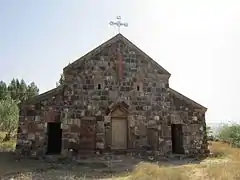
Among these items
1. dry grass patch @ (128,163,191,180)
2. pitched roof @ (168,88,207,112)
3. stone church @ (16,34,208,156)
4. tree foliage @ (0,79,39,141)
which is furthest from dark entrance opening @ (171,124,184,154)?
tree foliage @ (0,79,39,141)

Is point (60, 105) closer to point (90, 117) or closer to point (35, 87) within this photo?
point (90, 117)

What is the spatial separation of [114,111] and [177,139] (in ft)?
17.0

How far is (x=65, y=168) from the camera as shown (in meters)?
14.0

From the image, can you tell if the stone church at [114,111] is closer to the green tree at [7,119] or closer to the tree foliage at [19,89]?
the green tree at [7,119]

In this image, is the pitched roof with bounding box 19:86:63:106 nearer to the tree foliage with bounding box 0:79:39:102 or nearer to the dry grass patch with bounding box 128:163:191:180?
the dry grass patch with bounding box 128:163:191:180

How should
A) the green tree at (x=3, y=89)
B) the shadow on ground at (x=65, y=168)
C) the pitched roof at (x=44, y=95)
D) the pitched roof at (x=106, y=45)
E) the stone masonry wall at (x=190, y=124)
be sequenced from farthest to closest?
the green tree at (x=3, y=89)
the stone masonry wall at (x=190, y=124)
the pitched roof at (x=106, y=45)
the pitched roof at (x=44, y=95)
the shadow on ground at (x=65, y=168)

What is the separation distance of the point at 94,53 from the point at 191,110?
7566 mm

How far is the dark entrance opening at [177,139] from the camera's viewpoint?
62.7 ft

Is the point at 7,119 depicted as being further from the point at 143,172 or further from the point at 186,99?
the point at 143,172

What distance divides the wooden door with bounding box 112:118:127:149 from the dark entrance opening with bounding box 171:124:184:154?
3.92 m

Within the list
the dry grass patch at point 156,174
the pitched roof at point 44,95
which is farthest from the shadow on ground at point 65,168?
the pitched roof at point 44,95

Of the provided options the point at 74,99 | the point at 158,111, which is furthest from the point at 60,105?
the point at 158,111

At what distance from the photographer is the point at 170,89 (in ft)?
62.9

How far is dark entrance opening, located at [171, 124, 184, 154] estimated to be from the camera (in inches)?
753
